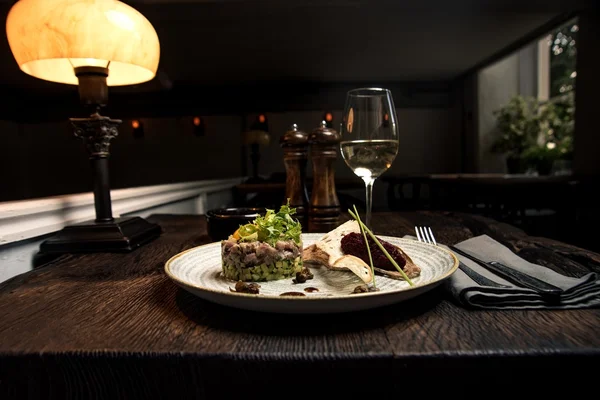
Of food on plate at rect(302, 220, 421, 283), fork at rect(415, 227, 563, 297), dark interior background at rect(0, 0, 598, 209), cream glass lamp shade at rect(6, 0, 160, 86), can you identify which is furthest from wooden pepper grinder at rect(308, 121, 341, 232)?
dark interior background at rect(0, 0, 598, 209)

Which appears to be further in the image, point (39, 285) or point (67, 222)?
point (67, 222)

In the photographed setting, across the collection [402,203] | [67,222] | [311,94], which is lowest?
[402,203]

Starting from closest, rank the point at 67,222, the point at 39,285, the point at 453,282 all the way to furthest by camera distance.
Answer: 1. the point at 453,282
2. the point at 39,285
3. the point at 67,222

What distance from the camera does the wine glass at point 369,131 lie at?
34.2 inches

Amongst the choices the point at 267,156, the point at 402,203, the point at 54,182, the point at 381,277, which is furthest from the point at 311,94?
the point at 381,277

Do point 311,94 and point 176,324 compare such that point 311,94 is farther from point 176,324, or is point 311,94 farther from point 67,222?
point 176,324

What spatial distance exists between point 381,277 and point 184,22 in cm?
484

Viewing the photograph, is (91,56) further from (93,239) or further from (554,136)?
(554,136)

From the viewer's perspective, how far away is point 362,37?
5.29 meters

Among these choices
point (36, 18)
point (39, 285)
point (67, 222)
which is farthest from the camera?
point (67, 222)

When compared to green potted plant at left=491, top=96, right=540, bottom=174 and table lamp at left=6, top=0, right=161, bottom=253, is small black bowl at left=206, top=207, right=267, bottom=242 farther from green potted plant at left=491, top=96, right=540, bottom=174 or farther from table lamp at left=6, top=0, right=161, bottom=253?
green potted plant at left=491, top=96, right=540, bottom=174

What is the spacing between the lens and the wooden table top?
0.41 m

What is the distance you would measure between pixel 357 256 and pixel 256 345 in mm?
327

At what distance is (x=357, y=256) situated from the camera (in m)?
0.72
